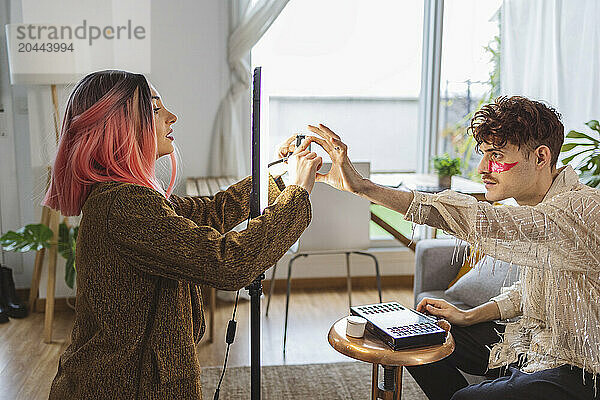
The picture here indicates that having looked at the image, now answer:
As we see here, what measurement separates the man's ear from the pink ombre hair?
1.01 metres

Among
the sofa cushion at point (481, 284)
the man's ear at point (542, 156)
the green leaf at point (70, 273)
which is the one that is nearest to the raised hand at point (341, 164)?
the man's ear at point (542, 156)

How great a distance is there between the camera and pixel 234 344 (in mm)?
3215

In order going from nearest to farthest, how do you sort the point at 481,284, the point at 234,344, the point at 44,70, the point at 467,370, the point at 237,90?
the point at 467,370 → the point at 481,284 → the point at 234,344 → the point at 44,70 → the point at 237,90

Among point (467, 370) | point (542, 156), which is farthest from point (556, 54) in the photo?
point (467, 370)

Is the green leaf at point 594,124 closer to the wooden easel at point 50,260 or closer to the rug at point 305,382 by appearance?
the rug at point 305,382

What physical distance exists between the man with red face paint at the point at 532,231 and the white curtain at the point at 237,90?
2064mm

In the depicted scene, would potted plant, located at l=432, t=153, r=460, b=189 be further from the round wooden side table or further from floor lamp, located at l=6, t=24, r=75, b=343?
floor lamp, located at l=6, t=24, r=75, b=343

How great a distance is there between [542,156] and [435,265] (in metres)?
1.17

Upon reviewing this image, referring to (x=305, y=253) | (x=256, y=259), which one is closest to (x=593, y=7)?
(x=305, y=253)

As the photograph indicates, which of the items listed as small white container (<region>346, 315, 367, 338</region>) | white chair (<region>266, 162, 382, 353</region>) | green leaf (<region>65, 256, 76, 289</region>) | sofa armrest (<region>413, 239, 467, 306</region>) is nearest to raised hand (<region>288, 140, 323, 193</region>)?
small white container (<region>346, 315, 367, 338</region>)

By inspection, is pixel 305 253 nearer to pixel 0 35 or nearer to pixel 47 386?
pixel 47 386

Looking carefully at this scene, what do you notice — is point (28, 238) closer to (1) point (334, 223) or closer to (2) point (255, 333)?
(1) point (334, 223)

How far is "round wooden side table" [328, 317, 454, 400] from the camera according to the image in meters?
1.64

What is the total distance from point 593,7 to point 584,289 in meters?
2.24
